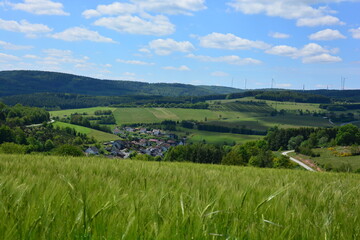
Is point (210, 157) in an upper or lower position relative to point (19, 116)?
lower

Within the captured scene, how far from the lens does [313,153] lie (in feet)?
333

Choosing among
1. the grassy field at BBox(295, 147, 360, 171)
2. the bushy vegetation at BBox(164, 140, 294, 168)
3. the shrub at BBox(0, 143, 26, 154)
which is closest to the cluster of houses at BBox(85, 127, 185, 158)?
the bushy vegetation at BBox(164, 140, 294, 168)

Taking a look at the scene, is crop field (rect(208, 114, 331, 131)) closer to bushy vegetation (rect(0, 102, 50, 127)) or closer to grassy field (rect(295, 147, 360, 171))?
grassy field (rect(295, 147, 360, 171))

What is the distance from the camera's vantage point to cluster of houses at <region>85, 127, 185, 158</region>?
122 meters

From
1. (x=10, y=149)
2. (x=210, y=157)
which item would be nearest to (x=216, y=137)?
(x=210, y=157)

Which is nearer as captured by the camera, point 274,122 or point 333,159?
point 333,159

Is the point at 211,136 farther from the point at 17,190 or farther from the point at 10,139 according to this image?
the point at 17,190

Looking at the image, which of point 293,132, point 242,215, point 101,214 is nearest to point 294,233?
point 242,215

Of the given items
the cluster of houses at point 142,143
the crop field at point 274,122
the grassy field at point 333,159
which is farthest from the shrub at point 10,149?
the crop field at point 274,122

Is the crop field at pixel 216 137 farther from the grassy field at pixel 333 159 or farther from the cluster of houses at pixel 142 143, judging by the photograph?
the grassy field at pixel 333 159

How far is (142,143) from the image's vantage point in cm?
14688

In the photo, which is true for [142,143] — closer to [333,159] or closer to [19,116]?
[19,116]

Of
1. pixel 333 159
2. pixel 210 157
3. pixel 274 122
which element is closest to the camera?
pixel 333 159

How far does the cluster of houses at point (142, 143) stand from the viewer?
122 meters
